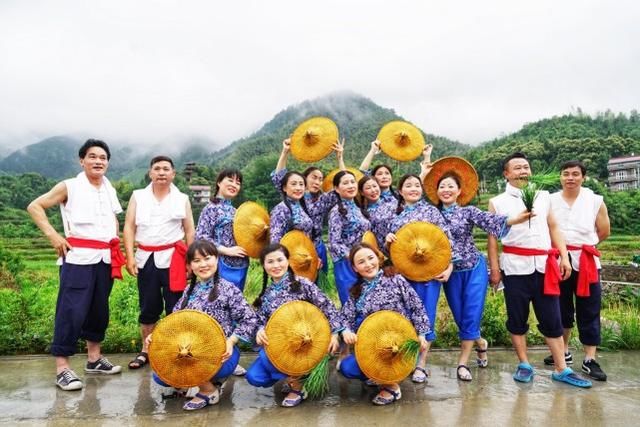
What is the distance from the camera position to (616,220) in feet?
116

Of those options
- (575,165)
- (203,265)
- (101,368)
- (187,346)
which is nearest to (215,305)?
(203,265)

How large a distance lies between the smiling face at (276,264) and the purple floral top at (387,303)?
0.63 m

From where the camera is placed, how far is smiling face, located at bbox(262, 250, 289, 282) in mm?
3828

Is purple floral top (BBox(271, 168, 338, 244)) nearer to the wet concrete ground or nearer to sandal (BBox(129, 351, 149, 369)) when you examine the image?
the wet concrete ground

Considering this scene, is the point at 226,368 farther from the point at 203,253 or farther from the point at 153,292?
the point at 153,292

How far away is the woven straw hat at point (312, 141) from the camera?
5.19 metres

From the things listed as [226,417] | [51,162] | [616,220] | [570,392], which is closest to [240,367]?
[226,417]

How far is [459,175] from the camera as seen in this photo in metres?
4.80

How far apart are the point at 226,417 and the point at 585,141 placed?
53.7 meters

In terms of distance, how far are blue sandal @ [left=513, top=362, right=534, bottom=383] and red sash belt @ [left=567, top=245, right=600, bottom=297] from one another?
86cm

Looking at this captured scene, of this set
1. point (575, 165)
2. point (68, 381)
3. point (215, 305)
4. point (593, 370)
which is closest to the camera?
point (215, 305)

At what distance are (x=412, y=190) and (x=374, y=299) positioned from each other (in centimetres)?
119

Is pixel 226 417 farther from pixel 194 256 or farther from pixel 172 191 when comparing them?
pixel 172 191

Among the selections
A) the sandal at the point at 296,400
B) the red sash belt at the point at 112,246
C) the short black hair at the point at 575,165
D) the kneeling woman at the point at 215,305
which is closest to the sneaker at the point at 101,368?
the red sash belt at the point at 112,246
